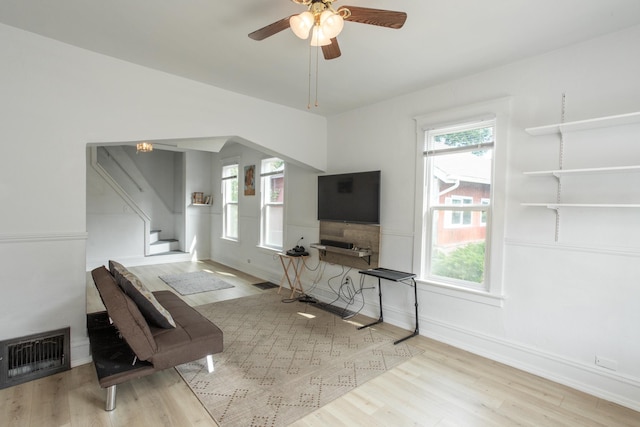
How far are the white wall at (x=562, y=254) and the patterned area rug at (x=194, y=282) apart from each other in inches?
135

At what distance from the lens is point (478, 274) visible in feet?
10.2

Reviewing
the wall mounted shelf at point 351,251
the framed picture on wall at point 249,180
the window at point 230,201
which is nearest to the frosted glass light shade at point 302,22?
the wall mounted shelf at point 351,251

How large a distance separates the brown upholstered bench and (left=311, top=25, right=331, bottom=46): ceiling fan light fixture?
2103 mm

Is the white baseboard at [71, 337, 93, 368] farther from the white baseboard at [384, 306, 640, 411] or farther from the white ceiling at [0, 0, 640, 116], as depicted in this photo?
the white baseboard at [384, 306, 640, 411]

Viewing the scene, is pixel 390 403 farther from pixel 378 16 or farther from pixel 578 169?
pixel 378 16

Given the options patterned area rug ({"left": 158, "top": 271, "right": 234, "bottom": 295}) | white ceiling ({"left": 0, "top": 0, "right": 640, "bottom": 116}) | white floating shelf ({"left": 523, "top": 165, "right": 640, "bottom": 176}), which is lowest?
patterned area rug ({"left": 158, "top": 271, "right": 234, "bottom": 295})

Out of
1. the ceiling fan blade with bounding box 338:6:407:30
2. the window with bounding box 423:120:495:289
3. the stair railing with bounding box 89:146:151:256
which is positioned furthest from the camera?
the stair railing with bounding box 89:146:151:256

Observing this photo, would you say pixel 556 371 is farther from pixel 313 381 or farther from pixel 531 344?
pixel 313 381

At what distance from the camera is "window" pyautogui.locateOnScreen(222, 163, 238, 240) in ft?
22.7

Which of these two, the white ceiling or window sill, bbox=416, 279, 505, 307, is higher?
the white ceiling

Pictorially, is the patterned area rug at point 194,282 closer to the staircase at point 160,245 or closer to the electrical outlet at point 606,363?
the staircase at point 160,245

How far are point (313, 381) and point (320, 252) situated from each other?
2.28m

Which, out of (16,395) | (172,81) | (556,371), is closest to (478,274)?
(556,371)

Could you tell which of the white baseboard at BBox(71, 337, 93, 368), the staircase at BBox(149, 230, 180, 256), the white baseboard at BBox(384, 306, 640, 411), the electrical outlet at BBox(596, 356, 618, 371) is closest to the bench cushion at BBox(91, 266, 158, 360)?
the white baseboard at BBox(71, 337, 93, 368)
